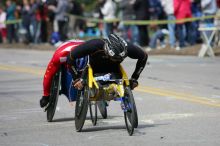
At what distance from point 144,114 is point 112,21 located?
55.0 ft

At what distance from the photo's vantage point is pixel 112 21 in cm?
2884

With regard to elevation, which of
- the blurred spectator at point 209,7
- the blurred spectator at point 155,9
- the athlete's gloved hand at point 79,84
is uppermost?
the athlete's gloved hand at point 79,84

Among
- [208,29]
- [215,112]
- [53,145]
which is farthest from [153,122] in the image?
[208,29]

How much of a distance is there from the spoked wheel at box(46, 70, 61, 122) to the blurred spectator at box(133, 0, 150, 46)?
15.2 meters

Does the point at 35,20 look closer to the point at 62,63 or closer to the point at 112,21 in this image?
the point at 112,21

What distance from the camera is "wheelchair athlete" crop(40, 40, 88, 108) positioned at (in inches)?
427

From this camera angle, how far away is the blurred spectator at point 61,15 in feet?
100

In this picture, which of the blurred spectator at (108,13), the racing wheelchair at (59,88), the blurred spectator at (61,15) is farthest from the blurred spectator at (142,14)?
the racing wheelchair at (59,88)

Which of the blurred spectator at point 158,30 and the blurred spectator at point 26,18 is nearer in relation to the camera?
the blurred spectator at point 158,30

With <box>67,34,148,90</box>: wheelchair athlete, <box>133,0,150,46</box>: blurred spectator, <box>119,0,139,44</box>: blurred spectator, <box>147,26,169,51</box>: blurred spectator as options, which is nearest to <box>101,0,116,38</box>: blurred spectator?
<box>119,0,139,44</box>: blurred spectator

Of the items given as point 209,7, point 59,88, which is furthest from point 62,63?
→ point 209,7

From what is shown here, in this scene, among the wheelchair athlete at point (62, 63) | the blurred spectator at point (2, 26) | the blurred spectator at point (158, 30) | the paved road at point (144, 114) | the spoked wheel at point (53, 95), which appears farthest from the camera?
the blurred spectator at point (2, 26)

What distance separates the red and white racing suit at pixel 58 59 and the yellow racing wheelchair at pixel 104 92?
0.91m

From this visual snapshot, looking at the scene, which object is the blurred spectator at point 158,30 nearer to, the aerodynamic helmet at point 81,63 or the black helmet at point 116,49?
the aerodynamic helmet at point 81,63
